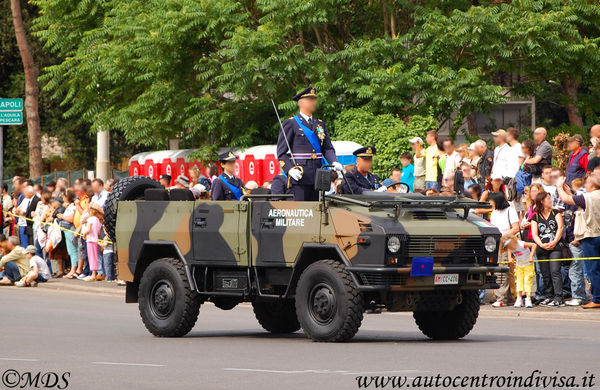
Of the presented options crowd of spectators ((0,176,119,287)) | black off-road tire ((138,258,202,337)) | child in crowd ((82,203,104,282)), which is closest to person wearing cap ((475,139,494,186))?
crowd of spectators ((0,176,119,287))

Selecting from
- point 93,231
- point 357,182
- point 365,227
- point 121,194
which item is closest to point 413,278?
point 365,227

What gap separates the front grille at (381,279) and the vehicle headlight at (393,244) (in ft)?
0.86

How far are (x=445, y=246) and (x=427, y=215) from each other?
411mm

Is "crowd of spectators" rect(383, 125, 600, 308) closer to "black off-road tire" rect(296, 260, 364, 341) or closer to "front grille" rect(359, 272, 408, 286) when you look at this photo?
"front grille" rect(359, 272, 408, 286)

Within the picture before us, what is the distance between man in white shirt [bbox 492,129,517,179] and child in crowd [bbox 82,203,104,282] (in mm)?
8615

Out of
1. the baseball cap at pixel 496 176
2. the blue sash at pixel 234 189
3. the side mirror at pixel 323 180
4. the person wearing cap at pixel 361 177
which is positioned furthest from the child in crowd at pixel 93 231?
the side mirror at pixel 323 180

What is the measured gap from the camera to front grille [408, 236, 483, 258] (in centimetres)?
1306

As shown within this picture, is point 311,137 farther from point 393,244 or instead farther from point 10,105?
point 10,105

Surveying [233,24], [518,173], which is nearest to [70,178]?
[233,24]

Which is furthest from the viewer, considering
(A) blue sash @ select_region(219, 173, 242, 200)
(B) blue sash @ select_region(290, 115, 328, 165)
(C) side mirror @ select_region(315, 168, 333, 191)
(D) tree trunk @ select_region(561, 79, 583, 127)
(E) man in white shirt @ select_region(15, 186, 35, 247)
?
(D) tree trunk @ select_region(561, 79, 583, 127)

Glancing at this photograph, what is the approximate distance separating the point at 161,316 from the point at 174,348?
1533 millimetres

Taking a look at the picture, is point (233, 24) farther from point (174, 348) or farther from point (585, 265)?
point (174, 348)

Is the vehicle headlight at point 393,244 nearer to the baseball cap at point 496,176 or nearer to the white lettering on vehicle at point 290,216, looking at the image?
the white lettering on vehicle at point 290,216

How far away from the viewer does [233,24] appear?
3067cm
